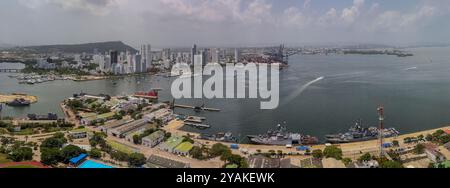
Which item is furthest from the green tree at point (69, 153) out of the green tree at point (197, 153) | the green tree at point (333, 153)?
the green tree at point (333, 153)

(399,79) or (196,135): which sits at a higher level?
(399,79)

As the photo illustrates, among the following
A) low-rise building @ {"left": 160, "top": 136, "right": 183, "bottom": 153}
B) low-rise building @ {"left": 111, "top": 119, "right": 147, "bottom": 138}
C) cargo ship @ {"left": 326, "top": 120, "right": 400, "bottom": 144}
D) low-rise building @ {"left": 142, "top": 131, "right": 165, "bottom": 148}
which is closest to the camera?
low-rise building @ {"left": 160, "top": 136, "right": 183, "bottom": 153}

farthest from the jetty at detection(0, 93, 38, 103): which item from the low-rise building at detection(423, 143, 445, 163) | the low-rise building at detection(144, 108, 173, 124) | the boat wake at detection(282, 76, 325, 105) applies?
the low-rise building at detection(423, 143, 445, 163)

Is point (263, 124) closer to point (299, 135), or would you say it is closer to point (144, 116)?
point (299, 135)

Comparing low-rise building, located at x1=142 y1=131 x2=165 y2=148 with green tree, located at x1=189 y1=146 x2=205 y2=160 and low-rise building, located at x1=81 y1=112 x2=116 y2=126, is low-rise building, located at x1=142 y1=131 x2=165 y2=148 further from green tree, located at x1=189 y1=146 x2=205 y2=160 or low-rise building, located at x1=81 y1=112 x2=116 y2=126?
low-rise building, located at x1=81 y1=112 x2=116 y2=126

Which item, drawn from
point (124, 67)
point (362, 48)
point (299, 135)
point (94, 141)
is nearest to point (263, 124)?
point (299, 135)
